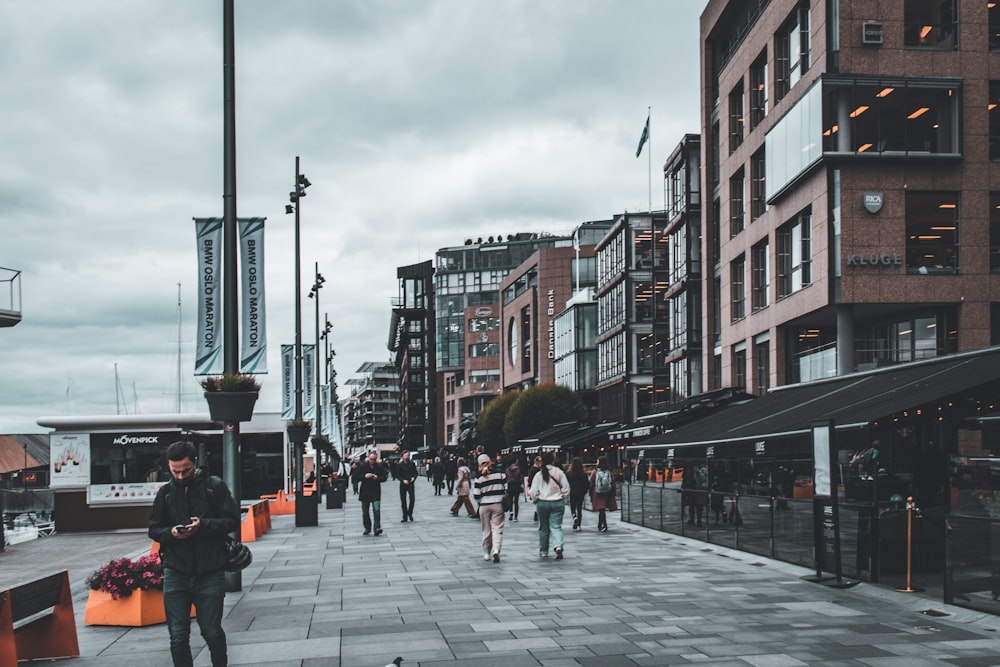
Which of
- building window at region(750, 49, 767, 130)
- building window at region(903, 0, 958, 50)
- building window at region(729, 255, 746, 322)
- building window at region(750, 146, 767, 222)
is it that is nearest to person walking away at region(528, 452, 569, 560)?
building window at region(903, 0, 958, 50)

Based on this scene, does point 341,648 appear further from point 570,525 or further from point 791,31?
point 791,31

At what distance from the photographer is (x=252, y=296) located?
16.9 m

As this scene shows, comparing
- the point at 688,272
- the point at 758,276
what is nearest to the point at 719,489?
the point at 758,276

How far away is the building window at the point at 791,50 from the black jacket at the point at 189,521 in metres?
27.0

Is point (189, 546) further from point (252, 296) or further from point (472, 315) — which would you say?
point (472, 315)

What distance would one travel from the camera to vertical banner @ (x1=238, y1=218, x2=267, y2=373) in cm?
1645

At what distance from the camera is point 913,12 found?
28.6m

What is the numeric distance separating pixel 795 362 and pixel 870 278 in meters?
5.35

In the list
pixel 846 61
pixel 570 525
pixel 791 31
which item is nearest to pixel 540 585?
pixel 570 525

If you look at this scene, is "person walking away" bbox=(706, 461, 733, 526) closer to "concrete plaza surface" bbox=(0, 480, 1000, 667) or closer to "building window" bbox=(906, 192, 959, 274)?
"concrete plaza surface" bbox=(0, 480, 1000, 667)

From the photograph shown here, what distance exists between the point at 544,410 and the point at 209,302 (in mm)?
59326

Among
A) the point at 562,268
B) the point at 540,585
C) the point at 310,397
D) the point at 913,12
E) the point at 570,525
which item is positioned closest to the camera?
the point at 540,585

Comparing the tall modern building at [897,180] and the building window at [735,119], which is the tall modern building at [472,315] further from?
the tall modern building at [897,180]

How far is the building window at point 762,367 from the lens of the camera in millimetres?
34250
